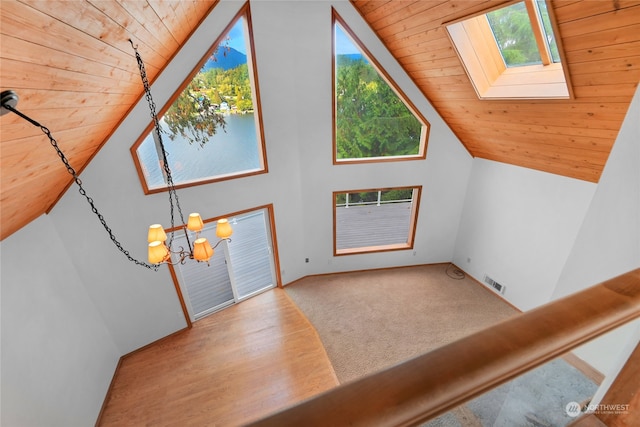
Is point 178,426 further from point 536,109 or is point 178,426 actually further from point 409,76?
point 409,76

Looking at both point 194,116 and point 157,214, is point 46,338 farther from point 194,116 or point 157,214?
point 194,116

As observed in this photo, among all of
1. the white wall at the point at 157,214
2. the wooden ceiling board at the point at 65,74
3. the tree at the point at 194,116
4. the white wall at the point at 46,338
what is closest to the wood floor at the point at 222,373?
the white wall at the point at 157,214

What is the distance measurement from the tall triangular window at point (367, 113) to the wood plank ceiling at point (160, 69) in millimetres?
463

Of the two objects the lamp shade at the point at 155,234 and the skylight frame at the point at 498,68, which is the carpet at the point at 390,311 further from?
the skylight frame at the point at 498,68

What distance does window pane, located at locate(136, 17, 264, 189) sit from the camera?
366 cm

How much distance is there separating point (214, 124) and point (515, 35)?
395cm

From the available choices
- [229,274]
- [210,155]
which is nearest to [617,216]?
[210,155]

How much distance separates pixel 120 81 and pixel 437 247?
5938 millimetres

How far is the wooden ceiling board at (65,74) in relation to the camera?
3.89 ft

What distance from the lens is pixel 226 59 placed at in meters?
3.77

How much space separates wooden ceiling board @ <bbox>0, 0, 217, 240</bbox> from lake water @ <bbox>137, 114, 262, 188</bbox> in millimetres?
624

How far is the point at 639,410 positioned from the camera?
0.81 meters

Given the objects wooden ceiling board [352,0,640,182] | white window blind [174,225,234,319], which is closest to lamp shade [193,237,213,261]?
white window blind [174,225,234,319]

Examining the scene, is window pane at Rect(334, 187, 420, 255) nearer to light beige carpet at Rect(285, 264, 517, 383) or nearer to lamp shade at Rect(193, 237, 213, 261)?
light beige carpet at Rect(285, 264, 517, 383)
